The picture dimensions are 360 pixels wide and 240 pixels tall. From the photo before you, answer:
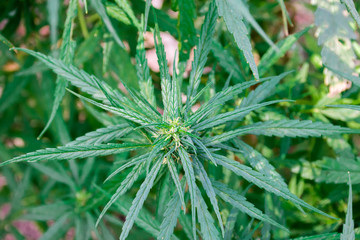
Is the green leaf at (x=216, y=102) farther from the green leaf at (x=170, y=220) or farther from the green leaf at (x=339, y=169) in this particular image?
the green leaf at (x=339, y=169)

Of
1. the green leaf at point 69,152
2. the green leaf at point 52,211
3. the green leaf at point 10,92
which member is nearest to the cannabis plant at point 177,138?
the green leaf at point 69,152

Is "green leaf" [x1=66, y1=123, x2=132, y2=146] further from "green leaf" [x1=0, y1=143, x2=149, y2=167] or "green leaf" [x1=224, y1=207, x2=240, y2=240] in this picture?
"green leaf" [x1=224, y1=207, x2=240, y2=240]

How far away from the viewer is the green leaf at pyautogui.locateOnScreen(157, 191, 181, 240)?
0.49 m

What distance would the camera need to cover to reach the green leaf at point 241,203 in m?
0.50

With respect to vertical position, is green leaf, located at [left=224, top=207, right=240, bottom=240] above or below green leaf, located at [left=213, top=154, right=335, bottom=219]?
below

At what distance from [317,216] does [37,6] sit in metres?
1.00

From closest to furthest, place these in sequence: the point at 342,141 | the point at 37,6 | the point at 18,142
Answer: the point at 342,141
the point at 37,6
the point at 18,142

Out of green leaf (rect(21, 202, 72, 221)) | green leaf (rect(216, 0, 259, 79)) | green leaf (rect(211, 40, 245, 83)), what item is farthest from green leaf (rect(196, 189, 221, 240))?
green leaf (rect(21, 202, 72, 221))

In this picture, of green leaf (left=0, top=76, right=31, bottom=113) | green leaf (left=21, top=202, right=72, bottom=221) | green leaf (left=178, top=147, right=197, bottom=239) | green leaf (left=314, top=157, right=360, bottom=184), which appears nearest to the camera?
green leaf (left=178, top=147, right=197, bottom=239)

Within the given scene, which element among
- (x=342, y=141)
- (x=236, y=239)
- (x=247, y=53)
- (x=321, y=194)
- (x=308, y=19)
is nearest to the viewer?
(x=247, y=53)

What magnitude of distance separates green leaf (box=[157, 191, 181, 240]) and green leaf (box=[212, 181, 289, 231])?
0.07 meters

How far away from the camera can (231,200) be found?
0.52 m

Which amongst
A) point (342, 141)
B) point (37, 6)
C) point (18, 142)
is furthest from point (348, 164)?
Answer: point (18, 142)

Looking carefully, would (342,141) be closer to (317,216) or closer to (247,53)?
(317,216)
